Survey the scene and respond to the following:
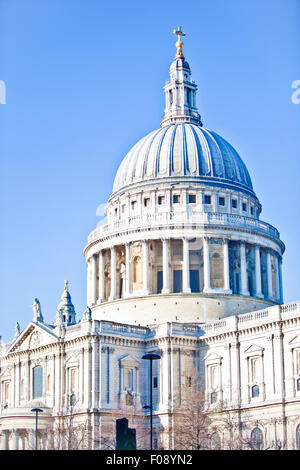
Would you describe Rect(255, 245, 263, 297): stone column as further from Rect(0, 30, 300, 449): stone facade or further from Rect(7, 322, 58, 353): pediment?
Rect(7, 322, 58, 353): pediment

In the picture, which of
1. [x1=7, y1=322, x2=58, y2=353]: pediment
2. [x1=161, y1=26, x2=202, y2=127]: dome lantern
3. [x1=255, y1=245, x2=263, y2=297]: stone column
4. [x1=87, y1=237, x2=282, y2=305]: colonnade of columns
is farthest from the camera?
[x1=161, y1=26, x2=202, y2=127]: dome lantern

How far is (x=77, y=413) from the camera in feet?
265

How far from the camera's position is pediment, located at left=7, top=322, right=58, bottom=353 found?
88.5 meters

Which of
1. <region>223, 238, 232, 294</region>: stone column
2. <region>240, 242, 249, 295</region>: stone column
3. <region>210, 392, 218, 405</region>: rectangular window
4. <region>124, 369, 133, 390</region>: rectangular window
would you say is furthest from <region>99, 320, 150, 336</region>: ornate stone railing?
<region>240, 242, 249, 295</region>: stone column

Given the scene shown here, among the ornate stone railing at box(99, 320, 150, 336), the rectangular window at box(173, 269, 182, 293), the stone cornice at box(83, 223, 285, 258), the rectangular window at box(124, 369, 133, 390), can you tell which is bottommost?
the rectangular window at box(124, 369, 133, 390)

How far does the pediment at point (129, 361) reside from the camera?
84069mm

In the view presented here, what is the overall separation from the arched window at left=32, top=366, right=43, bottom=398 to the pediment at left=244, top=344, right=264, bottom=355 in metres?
21.6

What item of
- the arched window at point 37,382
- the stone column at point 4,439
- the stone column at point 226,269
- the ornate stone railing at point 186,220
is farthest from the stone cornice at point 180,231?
the stone column at point 4,439

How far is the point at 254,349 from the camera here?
79.8m

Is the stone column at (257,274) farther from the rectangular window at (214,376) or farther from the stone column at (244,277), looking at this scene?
the rectangular window at (214,376)

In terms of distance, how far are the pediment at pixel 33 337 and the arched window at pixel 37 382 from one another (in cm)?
237

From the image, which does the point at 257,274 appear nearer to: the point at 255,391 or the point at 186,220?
the point at 186,220
